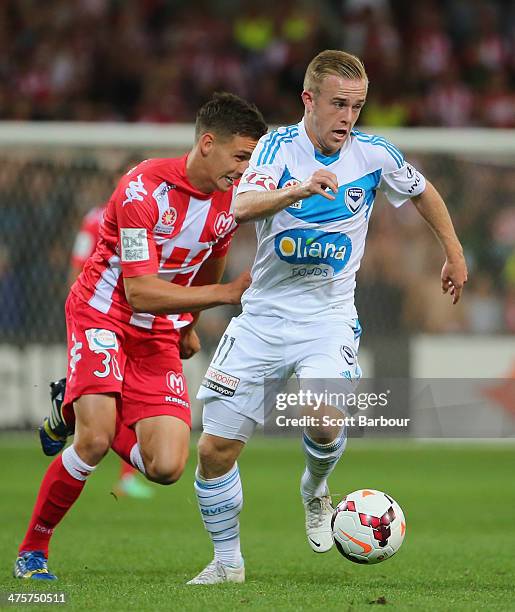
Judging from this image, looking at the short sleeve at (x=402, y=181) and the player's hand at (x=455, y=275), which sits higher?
the short sleeve at (x=402, y=181)

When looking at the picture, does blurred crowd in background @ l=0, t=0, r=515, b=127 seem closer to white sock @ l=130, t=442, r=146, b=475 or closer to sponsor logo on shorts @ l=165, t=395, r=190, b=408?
sponsor logo on shorts @ l=165, t=395, r=190, b=408

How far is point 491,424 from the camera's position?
11.3m

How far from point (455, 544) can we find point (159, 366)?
2115 millimetres

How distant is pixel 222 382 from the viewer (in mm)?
5543

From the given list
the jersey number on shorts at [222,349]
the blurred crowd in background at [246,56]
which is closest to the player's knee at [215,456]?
the jersey number on shorts at [222,349]

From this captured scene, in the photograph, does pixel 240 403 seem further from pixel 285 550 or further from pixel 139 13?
pixel 139 13

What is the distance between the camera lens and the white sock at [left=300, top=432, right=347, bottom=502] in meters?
5.72

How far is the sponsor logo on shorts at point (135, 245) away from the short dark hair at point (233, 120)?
0.58 meters

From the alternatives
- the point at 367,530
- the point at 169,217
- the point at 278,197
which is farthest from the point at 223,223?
the point at 367,530

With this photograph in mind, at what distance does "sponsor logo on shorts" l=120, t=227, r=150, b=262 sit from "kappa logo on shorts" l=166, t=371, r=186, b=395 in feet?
2.36

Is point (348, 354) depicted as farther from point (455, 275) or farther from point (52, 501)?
point (52, 501)

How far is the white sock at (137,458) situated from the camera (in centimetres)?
586

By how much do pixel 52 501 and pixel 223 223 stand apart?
60.0 inches

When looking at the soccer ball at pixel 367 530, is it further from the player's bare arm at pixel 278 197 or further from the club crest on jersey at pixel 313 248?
the player's bare arm at pixel 278 197
